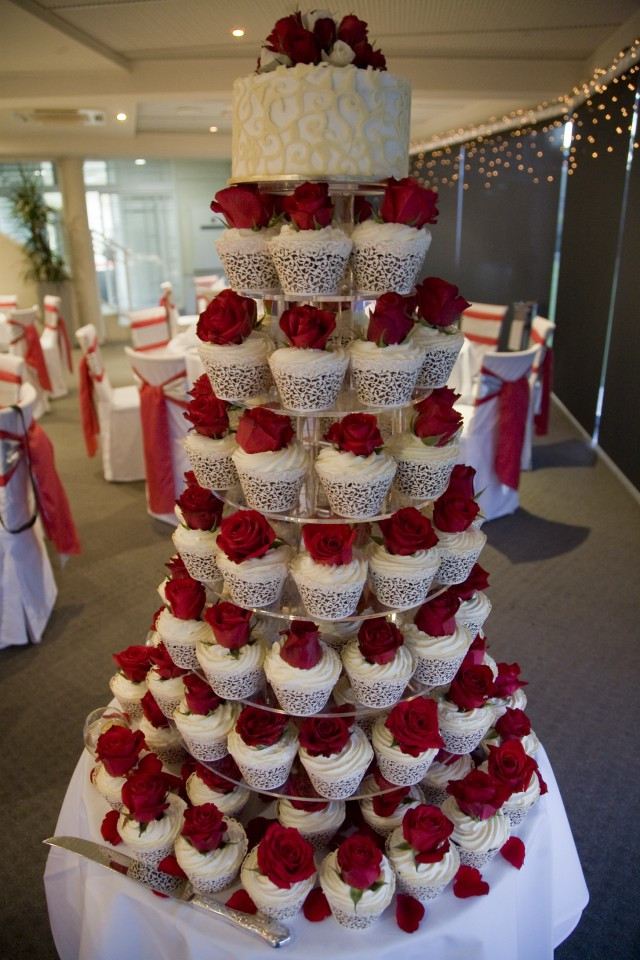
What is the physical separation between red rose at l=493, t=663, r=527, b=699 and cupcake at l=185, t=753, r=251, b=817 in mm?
584

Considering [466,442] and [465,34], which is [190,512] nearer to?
[466,442]

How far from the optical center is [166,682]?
1539 millimetres

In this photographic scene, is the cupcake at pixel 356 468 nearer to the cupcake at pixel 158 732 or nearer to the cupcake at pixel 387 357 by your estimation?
the cupcake at pixel 387 357

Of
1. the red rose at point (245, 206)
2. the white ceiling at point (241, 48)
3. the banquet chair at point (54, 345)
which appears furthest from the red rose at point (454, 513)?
the banquet chair at point (54, 345)

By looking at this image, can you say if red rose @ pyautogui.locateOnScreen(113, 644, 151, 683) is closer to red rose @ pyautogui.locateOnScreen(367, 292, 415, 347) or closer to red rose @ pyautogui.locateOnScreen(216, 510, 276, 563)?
red rose @ pyautogui.locateOnScreen(216, 510, 276, 563)

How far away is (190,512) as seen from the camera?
1.43 metres

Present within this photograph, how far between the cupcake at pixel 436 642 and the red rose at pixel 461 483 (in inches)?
8.3

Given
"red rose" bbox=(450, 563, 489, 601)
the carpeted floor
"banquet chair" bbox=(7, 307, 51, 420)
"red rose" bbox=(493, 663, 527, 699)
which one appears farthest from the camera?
"banquet chair" bbox=(7, 307, 51, 420)

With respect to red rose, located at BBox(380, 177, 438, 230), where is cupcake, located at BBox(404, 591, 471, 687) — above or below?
below

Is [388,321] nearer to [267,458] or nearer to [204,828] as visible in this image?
[267,458]

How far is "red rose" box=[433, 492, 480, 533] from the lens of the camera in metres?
1.34

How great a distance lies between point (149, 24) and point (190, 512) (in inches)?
161

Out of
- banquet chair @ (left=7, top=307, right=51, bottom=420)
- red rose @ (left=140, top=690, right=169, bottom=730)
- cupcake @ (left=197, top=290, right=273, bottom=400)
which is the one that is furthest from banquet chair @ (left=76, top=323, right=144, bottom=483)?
cupcake @ (left=197, top=290, right=273, bottom=400)

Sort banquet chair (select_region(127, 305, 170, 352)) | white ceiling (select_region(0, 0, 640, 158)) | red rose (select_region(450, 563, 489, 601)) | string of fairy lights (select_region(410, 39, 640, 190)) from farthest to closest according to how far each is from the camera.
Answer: banquet chair (select_region(127, 305, 170, 352))
string of fairy lights (select_region(410, 39, 640, 190))
white ceiling (select_region(0, 0, 640, 158))
red rose (select_region(450, 563, 489, 601))
